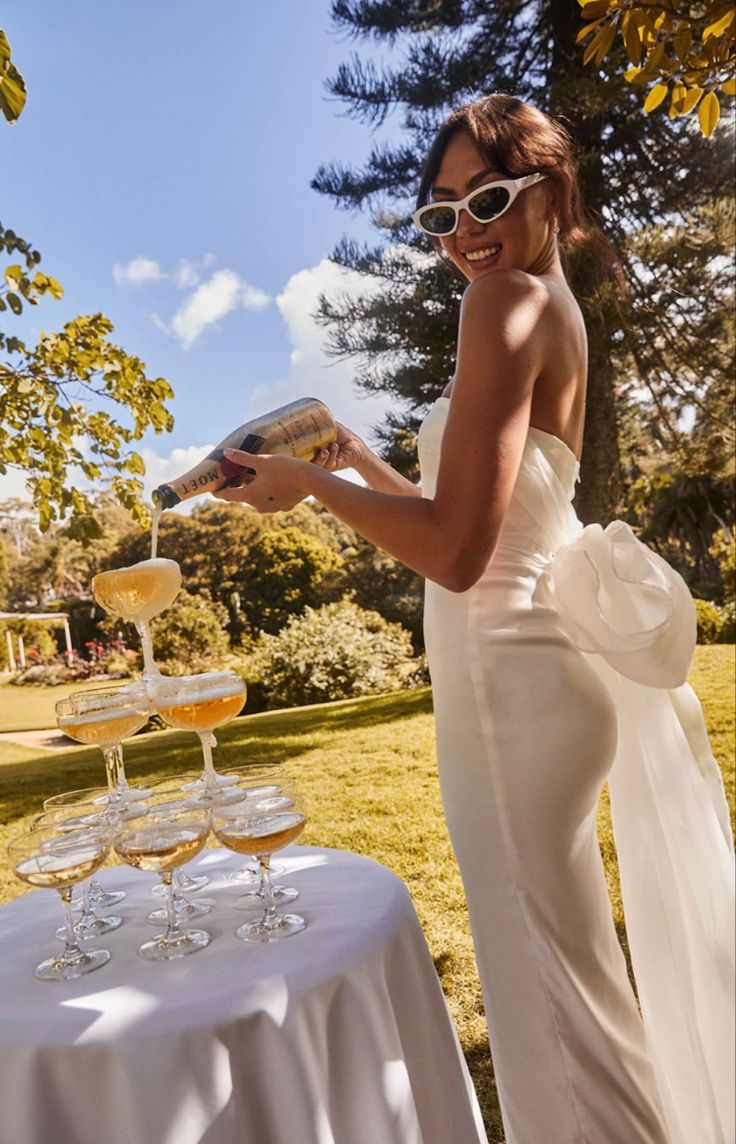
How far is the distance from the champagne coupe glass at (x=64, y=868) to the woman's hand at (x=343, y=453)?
93 centimetres

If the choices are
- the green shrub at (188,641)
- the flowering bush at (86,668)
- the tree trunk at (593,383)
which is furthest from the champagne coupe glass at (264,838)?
the flowering bush at (86,668)

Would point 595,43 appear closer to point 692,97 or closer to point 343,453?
point 692,97

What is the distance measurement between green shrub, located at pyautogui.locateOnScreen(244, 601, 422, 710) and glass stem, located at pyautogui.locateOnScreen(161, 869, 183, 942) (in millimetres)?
9642

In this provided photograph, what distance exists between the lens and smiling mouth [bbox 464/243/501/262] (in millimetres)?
1471

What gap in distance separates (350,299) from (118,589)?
682cm

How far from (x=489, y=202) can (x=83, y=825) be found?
1.28 metres

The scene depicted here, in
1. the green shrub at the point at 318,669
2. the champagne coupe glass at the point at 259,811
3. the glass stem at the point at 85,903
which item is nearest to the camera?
the champagne coupe glass at the point at 259,811

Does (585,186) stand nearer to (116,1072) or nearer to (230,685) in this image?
(230,685)

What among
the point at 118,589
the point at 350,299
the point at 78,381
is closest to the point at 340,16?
the point at 350,299

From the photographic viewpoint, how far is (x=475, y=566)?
1254 mm

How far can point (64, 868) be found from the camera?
118 centimetres

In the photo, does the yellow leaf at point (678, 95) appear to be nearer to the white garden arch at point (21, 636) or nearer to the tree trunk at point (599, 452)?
the tree trunk at point (599, 452)

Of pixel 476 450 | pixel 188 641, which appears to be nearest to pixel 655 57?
pixel 476 450

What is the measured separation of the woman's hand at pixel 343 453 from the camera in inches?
71.9
